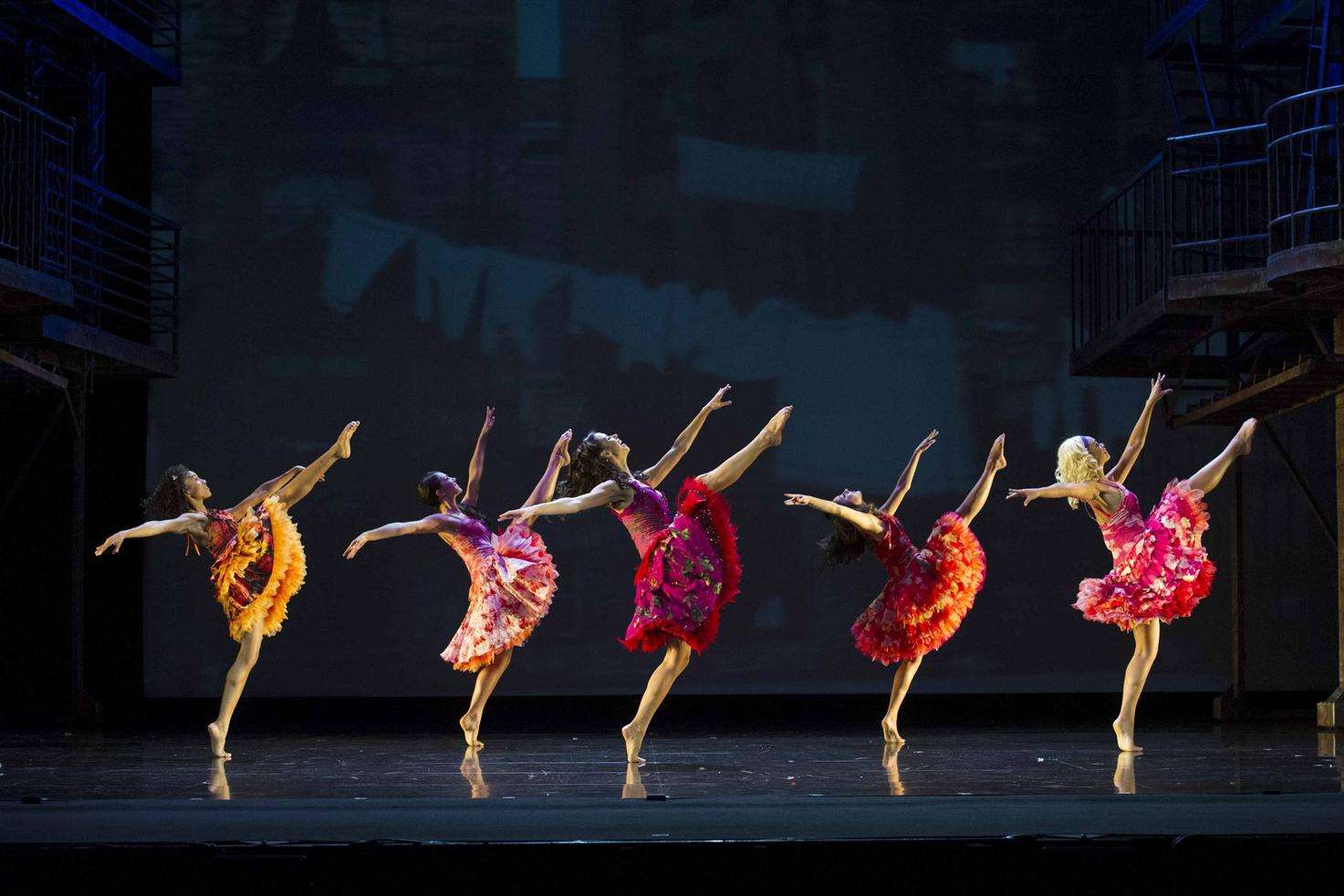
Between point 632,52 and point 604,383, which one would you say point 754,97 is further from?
point 604,383

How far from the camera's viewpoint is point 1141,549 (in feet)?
23.7

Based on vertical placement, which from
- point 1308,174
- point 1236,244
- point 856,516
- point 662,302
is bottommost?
point 856,516

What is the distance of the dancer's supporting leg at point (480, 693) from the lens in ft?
24.8

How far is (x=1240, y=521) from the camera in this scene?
10445 mm

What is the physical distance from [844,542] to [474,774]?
2.64 m

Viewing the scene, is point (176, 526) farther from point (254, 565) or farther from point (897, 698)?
point (897, 698)

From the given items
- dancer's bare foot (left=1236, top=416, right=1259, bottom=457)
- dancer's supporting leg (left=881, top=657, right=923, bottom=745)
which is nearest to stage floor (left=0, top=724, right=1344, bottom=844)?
dancer's supporting leg (left=881, top=657, right=923, bottom=745)

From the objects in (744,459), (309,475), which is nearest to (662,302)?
(309,475)

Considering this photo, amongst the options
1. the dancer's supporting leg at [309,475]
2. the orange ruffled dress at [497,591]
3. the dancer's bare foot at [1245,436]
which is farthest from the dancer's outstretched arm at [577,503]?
the dancer's bare foot at [1245,436]

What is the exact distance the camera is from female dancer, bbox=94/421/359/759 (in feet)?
24.0

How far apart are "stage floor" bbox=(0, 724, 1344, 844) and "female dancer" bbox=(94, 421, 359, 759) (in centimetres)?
59

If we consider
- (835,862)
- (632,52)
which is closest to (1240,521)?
(632,52)

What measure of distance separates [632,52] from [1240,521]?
5346 millimetres

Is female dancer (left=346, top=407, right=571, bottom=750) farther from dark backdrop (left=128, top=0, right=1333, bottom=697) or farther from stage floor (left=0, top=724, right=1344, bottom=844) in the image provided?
dark backdrop (left=128, top=0, right=1333, bottom=697)
